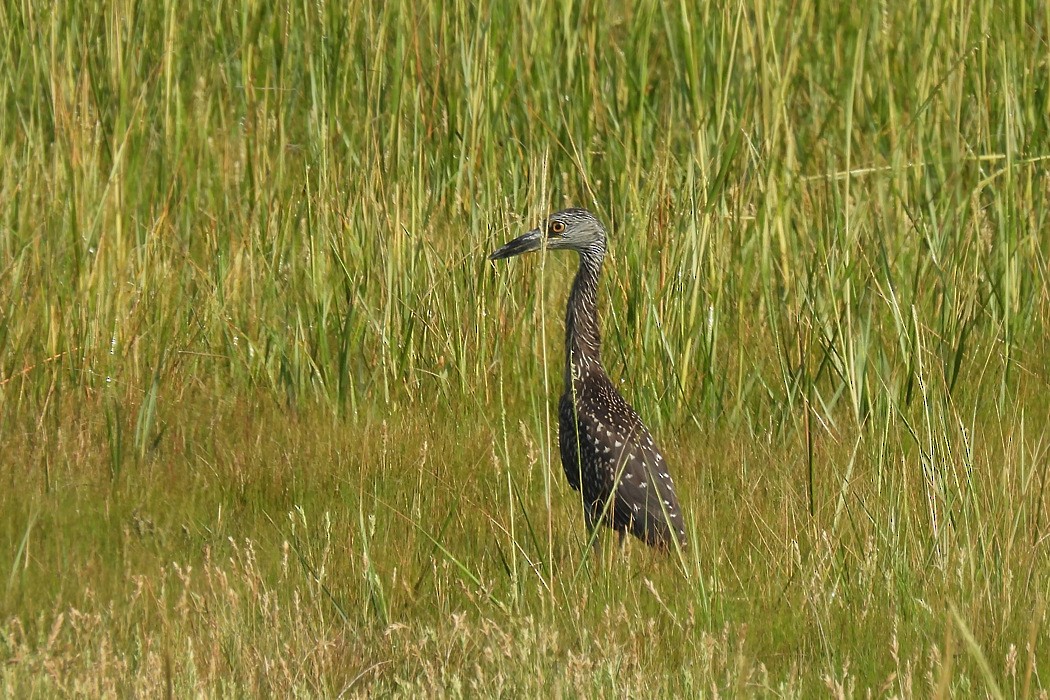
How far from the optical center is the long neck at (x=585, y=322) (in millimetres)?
4652

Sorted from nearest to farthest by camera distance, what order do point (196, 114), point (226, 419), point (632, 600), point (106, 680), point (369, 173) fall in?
point (106, 680), point (632, 600), point (226, 419), point (369, 173), point (196, 114)

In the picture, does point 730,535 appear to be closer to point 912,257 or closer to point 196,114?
point 912,257

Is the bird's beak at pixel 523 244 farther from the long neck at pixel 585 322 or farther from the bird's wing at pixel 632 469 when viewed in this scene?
the bird's wing at pixel 632 469

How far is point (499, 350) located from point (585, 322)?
1.24 ft

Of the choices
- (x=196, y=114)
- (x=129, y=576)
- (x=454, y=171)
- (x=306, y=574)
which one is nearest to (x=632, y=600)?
(x=306, y=574)

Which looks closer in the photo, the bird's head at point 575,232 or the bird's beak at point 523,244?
the bird's beak at point 523,244

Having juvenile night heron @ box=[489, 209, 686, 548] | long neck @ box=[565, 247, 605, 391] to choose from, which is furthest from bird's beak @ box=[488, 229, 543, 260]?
long neck @ box=[565, 247, 605, 391]

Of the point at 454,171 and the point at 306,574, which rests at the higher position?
the point at 454,171

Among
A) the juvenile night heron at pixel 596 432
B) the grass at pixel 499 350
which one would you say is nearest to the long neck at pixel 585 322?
the juvenile night heron at pixel 596 432

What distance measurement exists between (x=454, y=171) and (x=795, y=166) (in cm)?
135

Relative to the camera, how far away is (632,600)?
338cm

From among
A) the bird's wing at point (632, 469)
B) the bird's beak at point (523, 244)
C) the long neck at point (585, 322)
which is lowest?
the bird's wing at point (632, 469)

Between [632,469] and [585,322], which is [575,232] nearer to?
[585,322]

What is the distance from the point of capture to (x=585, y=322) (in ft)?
15.5
